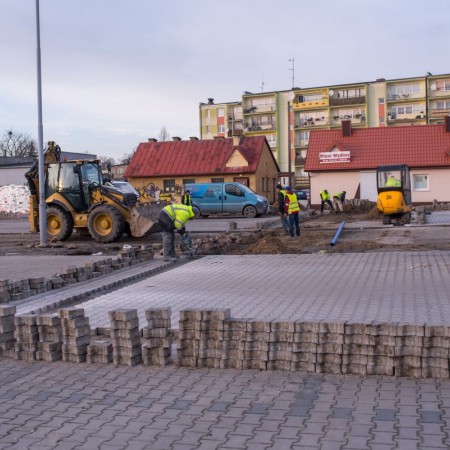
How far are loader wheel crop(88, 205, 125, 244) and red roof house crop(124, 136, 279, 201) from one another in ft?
92.8

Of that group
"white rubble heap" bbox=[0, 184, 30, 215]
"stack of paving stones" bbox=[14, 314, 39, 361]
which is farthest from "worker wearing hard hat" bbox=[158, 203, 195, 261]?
"white rubble heap" bbox=[0, 184, 30, 215]

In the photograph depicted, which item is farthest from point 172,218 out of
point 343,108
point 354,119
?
point 343,108

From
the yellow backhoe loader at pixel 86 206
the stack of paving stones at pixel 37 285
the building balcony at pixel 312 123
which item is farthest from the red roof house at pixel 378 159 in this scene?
the building balcony at pixel 312 123

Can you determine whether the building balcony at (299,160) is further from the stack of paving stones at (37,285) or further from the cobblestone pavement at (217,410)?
the cobblestone pavement at (217,410)

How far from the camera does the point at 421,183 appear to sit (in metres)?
45.1

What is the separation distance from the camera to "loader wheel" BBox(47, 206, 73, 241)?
877 inches

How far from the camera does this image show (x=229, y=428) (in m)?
4.89

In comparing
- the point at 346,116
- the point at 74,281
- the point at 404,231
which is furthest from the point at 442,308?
the point at 346,116

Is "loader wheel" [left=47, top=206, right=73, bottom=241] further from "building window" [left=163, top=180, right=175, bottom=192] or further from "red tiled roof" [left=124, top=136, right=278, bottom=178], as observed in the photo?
"building window" [left=163, top=180, right=175, bottom=192]

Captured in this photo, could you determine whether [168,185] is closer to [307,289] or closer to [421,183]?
[421,183]

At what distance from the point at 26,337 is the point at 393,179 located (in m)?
21.8

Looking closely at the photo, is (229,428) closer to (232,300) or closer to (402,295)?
(232,300)

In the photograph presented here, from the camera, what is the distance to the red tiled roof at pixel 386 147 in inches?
1778

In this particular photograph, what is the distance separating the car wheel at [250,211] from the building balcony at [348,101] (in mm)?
53977
